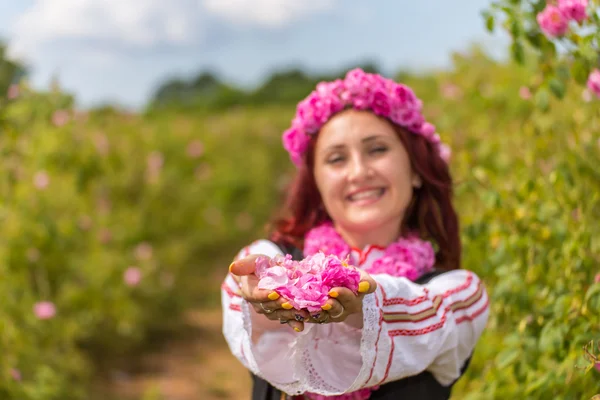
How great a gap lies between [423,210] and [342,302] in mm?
754

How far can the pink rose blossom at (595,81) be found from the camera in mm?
1863

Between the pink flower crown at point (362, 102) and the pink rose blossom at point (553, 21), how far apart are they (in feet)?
1.37

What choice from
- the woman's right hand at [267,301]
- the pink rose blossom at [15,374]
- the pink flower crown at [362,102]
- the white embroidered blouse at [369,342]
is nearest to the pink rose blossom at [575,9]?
the pink flower crown at [362,102]

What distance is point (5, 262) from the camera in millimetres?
3309

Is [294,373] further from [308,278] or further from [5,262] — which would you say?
[5,262]

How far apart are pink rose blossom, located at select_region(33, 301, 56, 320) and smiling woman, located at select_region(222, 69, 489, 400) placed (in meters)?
1.83

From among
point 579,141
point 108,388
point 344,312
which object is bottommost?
point 108,388

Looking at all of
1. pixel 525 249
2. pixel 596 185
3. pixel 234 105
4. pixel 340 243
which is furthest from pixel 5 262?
pixel 234 105

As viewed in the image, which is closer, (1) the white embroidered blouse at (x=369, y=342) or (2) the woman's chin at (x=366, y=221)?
(1) the white embroidered blouse at (x=369, y=342)

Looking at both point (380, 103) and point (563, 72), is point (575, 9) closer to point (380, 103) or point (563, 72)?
point (563, 72)

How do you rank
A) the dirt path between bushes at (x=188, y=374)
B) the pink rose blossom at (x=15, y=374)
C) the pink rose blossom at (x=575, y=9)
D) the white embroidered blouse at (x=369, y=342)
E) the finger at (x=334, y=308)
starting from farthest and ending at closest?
the dirt path between bushes at (x=188, y=374), the pink rose blossom at (x=15, y=374), the pink rose blossom at (x=575, y=9), the white embroidered blouse at (x=369, y=342), the finger at (x=334, y=308)

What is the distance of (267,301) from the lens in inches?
49.6

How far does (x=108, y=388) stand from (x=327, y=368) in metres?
2.77

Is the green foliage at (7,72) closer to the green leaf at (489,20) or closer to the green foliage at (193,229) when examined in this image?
the green foliage at (193,229)
